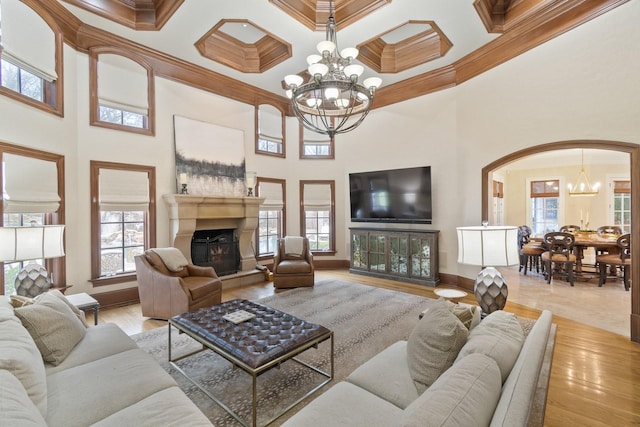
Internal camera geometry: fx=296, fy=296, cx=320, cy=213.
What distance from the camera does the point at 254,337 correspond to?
7.48 ft

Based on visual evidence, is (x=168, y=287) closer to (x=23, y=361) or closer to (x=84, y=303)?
(x=84, y=303)

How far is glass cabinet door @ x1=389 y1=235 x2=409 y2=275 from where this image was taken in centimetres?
587

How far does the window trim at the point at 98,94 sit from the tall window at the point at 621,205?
1133 cm

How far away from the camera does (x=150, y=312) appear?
390 centimetres

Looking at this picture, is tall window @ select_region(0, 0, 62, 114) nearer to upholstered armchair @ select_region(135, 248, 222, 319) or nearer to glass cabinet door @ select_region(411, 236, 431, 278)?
upholstered armchair @ select_region(135, 248, 222, 319)

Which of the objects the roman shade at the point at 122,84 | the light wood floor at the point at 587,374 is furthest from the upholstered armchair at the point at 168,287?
the roman shade at the point at 122,84

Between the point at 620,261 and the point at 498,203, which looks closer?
the point at 620,261

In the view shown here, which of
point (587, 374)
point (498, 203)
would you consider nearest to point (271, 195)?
point (587, 374)

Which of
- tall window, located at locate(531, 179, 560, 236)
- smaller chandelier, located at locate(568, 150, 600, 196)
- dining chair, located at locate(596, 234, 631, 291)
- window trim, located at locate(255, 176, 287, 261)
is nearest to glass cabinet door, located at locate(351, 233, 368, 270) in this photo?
window trim, located at locate(255, 176, 287, 261)

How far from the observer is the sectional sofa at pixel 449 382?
1018 millimetres

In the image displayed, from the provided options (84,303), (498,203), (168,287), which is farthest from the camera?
(498,203)

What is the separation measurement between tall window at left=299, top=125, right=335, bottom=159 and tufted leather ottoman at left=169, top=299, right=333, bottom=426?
4.84 meters

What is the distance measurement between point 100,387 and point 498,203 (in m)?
9.94

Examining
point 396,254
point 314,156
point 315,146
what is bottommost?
point 396,254
